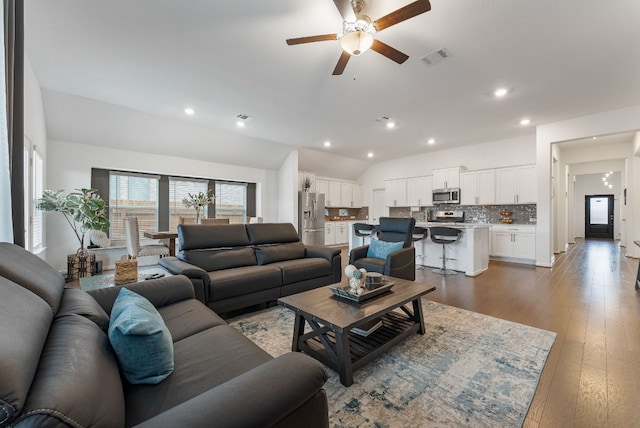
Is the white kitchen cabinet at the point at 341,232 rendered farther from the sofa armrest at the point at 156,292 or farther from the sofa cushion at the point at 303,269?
the sofa armrest at the point at 156,292

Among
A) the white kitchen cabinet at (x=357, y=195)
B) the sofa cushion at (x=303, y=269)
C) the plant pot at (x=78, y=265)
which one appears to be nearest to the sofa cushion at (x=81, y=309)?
the sofa cushion at (x=303, y=269)

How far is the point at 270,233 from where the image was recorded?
3.71 meters

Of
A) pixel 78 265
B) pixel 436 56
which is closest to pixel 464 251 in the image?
pixel 436 56

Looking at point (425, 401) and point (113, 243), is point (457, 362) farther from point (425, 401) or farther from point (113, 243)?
point (113, 243)

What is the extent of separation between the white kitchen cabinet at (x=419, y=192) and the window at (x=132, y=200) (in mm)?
6500

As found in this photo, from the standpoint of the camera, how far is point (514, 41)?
2682 mm

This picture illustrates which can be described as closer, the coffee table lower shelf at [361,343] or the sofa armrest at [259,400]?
the sofa armrest at [259,400]

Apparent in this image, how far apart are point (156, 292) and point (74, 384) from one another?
4.45 feet

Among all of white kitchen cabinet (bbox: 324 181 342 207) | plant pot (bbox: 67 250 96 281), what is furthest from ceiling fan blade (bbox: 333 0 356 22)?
white kitchen cabinet (bbox: 324 181 342 207)

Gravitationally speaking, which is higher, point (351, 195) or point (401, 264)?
point (351, 195)

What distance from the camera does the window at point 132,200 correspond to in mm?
5414

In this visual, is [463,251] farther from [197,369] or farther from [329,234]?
[197,369]

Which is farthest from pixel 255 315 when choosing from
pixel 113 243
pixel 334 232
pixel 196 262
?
pixel 334 232

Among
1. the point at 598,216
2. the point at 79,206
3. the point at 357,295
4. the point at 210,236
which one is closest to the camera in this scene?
the point at 357,295
